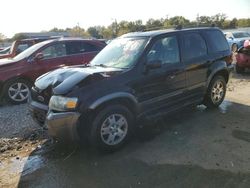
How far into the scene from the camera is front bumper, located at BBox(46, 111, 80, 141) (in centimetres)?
434

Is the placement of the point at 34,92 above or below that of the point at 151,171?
above

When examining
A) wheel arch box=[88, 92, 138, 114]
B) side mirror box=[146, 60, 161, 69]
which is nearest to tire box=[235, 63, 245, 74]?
side mirror box=[146, 60, 161, 69]

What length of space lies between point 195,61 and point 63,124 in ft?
9.93

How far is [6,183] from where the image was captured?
416 centimetres

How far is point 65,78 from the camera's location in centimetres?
483

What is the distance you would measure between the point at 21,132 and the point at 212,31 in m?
4.59

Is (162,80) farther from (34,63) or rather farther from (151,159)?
(34,63)

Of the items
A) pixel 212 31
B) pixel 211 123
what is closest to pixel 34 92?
pixel 211 123

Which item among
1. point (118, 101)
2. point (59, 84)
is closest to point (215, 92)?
point (118, 101)

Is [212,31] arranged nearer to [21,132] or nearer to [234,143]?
[234,143]

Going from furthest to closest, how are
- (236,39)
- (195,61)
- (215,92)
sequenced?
(236,39)
(215,92)
(195,61)

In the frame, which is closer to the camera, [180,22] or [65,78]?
[65,78]

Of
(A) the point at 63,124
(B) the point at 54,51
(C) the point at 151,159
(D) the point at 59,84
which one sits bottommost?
(C) the point at 151,159

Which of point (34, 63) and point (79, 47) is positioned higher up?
point (79, 47)
